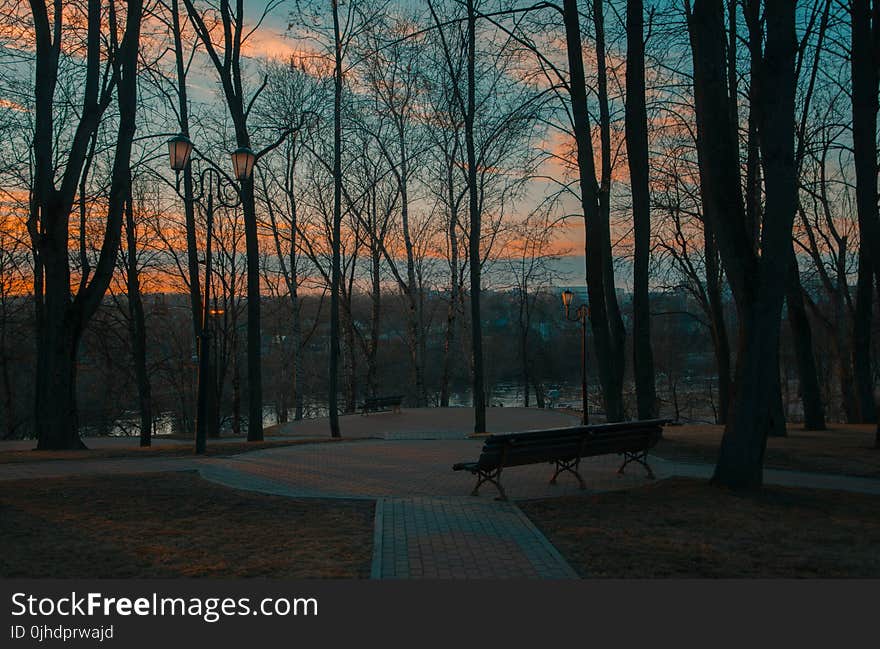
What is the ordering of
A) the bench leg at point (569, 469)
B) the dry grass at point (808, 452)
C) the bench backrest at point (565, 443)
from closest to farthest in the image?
the bench backrest at point (565, 443), the bench leg at point (569, 469), the dry grass at point (808, 452)

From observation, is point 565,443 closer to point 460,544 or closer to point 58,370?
point 460,544

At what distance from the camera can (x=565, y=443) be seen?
9.21 m

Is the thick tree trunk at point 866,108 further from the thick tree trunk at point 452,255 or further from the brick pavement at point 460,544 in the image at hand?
the thick tree trunk at point 452,255

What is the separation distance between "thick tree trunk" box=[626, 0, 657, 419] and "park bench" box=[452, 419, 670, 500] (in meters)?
5.38

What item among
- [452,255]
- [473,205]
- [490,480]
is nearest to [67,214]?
[473,205]

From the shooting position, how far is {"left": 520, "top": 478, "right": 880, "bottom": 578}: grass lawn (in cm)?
583

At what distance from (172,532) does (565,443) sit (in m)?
4.64

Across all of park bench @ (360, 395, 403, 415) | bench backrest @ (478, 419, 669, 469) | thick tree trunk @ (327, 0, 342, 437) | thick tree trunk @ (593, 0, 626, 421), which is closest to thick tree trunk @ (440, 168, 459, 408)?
park bench @ (360, 395, 403, 415)

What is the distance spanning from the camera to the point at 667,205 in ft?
83.2

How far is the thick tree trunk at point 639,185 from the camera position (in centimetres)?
1533

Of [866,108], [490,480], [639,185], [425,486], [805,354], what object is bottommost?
[425,486]

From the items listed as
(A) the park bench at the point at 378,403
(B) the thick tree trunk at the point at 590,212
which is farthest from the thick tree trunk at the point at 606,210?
(A) the park bench at the point at 378,403

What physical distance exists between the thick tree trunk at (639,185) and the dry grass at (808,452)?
1372 mm

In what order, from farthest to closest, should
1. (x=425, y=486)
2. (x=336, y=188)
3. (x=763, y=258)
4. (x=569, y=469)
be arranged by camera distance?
(x=336, y=188) < (x=425, y=486) < (x=569, y=469) < (x=763, y=258)
